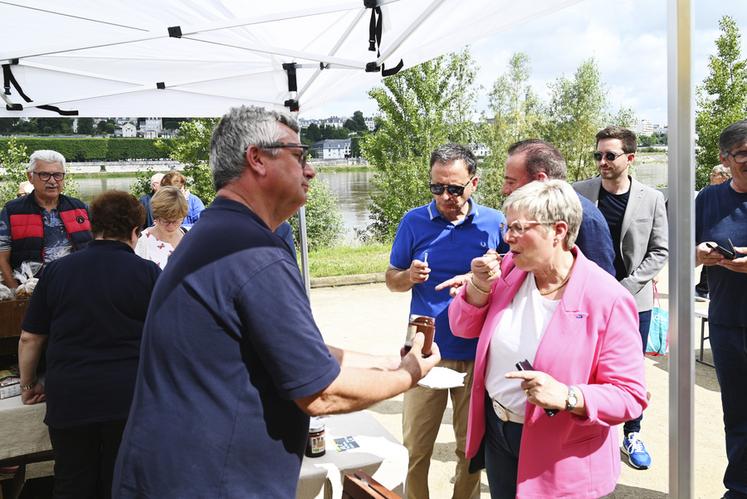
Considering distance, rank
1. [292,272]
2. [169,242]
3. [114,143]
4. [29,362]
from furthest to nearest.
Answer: [114,143] < [169,242] < [29,362] < [292,272]

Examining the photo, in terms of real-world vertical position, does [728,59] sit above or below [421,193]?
above

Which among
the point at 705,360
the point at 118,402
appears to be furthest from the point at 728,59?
the point at 118,402

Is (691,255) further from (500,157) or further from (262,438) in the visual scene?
(500,157)

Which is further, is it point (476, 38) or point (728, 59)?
point (728, 59)

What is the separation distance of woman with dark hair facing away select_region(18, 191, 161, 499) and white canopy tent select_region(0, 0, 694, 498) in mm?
1440

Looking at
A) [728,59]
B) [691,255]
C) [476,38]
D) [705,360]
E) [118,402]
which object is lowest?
[705,360]

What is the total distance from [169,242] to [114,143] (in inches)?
2152

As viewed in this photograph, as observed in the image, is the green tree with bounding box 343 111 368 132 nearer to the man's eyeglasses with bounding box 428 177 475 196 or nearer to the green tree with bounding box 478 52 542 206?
the green tree with bounding box 478 52 542 206

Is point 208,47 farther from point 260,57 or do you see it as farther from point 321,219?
point 321,219

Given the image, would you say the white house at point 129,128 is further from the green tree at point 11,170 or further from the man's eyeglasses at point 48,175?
the man's eyeglasses at point 48,175

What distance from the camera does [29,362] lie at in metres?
2.57

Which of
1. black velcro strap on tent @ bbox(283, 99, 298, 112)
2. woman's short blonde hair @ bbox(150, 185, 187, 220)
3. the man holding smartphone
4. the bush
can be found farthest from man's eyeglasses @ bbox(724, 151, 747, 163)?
the bush

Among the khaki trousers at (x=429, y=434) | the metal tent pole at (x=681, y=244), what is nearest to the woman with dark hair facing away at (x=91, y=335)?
the khaki trousers at (x=429, y=434)

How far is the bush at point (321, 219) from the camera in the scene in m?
16.2
